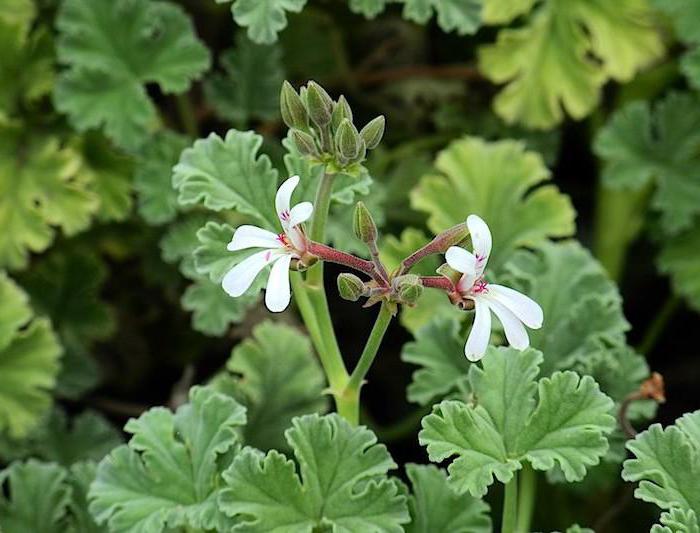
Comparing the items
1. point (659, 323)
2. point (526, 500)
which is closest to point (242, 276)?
point (526, 500)

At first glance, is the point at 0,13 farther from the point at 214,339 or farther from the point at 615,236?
the point at 615,236

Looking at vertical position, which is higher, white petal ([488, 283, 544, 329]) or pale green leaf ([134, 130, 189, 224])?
white petal ([488, 283, 544, 329])

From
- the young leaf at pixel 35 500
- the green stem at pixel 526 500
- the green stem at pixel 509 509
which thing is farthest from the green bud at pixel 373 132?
the young leaf at pixel 35 500

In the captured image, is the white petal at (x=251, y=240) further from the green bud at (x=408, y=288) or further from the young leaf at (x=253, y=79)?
the young leaf at (x=253, y=79)

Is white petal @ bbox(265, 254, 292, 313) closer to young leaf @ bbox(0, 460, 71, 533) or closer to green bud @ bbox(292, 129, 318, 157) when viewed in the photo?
green bud @ bbox(292, 129, 318, 157)

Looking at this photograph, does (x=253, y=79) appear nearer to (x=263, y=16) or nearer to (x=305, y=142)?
(x=263, y=16)

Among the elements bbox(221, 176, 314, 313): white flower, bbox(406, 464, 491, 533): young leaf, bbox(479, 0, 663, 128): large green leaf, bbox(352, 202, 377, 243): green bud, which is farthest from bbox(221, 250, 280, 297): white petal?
bbox(479, 0, 663, 128): large green leaf

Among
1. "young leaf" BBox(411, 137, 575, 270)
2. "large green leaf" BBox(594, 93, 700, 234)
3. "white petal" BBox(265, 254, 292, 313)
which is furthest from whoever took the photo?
"large green leaf" BBox(594, 93, 700, 234)

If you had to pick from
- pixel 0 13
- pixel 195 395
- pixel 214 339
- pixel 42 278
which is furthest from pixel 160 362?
pixel 195 395

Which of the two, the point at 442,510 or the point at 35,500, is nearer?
the point at 442,510
